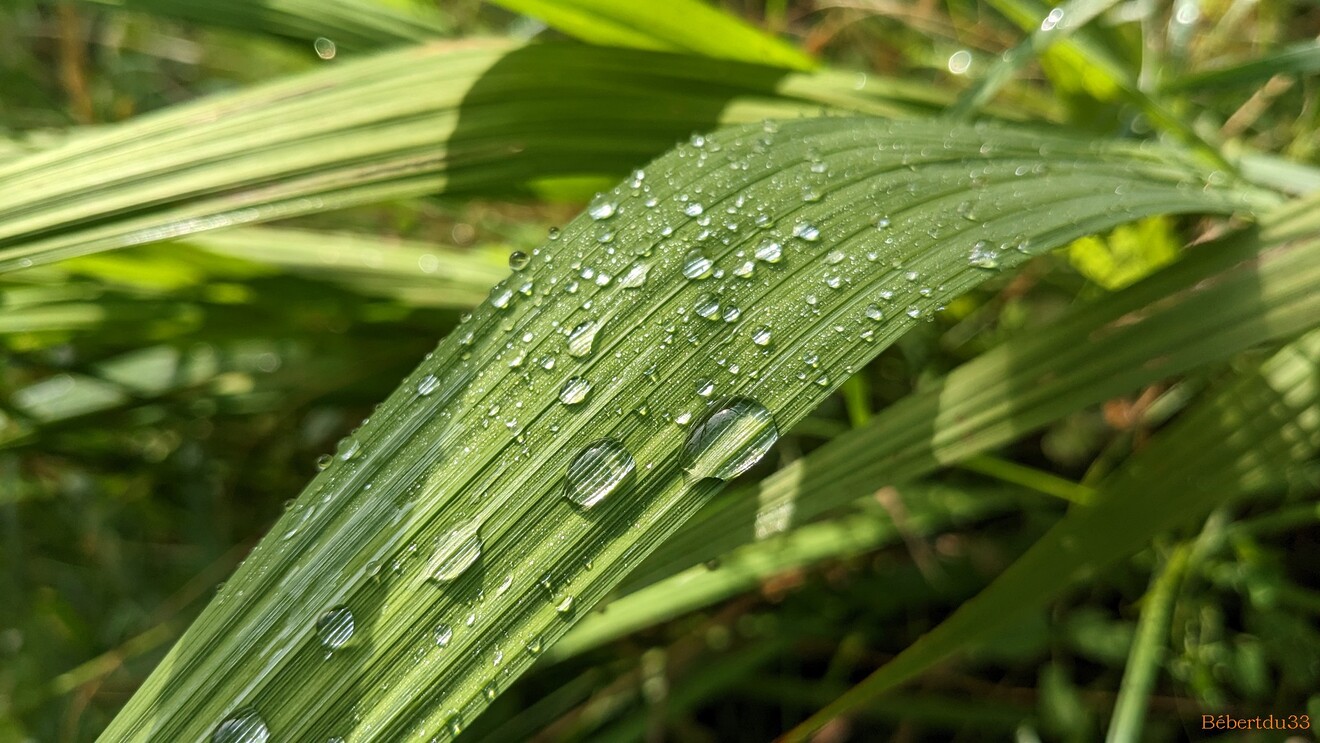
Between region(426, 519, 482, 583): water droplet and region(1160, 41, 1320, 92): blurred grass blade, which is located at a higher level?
region(1160, 41, 1320, 92): blurred grass blade

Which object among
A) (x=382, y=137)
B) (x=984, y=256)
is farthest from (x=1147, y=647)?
(x=382, y=137)

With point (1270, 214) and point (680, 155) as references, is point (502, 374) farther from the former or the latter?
point (1270, 214)

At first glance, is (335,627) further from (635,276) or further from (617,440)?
(635,276)

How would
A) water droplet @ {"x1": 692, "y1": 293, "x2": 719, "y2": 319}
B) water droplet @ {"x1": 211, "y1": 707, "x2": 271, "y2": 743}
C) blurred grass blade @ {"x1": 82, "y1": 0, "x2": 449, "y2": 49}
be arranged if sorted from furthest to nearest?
blurred grass blade @ {"x1": 82, "y1": 0, "x2": 449, "y2": 49} → water droplet @ {"x1": 692, "y1": 293, "x2": 719, "y2": 319} → water droplet @ {"x1": 211, "y1": 707, "x2": 271, "y2": 743}

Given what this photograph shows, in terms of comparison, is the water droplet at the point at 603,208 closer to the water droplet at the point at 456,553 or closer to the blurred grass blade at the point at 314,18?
the water droplet at the point at 456,553

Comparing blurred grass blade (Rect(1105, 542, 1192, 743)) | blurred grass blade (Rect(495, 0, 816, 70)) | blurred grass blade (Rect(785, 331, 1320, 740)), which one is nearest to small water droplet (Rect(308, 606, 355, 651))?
blurred grass blade (Rect(785, 331, 1320, 740))

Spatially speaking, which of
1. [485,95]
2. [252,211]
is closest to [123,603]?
[252,211]

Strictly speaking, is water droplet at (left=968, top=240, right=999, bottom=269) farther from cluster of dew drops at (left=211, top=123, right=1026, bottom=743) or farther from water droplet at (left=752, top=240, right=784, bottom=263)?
water droplet at (left=752, top=240, right=784, bottom=263)
